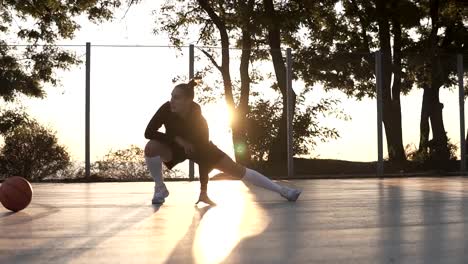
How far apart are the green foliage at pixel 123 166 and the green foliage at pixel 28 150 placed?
0.61 m

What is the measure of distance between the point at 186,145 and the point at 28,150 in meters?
7.69

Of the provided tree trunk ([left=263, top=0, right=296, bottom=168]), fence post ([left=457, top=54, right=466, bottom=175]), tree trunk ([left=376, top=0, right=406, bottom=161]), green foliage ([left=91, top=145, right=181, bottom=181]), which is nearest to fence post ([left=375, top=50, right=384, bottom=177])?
tree trunk ([left=376, top=0, right=406, bottom=161])

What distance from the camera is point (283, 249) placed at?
14.0 ft

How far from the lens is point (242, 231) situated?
17.1ft

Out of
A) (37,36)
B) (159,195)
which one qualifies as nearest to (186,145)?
(159,195)

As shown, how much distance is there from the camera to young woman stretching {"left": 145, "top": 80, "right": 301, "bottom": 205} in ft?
23.9

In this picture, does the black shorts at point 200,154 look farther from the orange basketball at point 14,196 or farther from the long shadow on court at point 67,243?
the orange basketball at point 14,196

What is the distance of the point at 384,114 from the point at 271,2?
372 cm

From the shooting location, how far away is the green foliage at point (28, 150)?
1379cm

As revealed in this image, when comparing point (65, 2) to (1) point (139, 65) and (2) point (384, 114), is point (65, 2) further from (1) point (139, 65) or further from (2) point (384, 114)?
(2) point (384, 114)

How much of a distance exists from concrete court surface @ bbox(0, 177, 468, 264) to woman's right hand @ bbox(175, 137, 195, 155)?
0.53m

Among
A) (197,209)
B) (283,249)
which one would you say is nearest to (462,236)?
(283,249)

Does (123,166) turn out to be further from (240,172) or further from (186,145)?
(186,145)

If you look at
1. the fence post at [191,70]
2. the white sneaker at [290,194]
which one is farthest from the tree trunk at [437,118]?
the white sneaker at [290,194]
